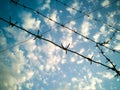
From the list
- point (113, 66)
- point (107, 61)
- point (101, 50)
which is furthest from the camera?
point (101, 50)

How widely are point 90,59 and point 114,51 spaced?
2197 mm

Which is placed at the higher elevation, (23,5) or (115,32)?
(115,32)

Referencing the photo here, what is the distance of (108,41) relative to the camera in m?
8.98

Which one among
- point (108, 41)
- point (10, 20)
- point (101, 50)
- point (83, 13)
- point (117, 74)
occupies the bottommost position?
point (117, 74)

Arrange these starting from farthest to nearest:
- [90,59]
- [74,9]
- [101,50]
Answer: [74,9]
[101,50]
[90,59]

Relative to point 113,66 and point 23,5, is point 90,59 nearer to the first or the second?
point 113,66

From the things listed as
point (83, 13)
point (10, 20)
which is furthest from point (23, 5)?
point (83, 13)

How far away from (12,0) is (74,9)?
12.0 ft

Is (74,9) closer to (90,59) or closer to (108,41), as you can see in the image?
(108,41)

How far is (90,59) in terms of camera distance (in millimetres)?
6484

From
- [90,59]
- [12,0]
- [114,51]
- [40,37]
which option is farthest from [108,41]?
[12,0]

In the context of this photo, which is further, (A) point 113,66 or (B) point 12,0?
(B) point 12,0

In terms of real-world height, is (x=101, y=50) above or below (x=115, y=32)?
below

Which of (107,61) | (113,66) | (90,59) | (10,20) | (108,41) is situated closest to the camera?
(10,20)
